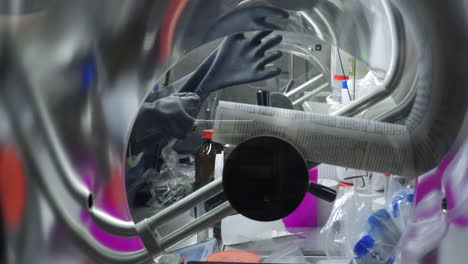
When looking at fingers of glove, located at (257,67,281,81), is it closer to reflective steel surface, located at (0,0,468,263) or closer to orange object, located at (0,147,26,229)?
reflective steel surface, located at (0,0,468,263)

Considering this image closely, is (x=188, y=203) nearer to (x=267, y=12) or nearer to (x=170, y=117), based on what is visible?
(x=170, y=117)

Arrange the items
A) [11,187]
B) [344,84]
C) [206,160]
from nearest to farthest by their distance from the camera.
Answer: [11,187], [206,160], [344,84]

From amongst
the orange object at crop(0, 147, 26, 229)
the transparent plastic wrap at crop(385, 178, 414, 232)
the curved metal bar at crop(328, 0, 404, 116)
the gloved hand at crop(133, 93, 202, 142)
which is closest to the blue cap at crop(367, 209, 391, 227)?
the transparent plastic wrap at crop(385, 178, 414, 232)

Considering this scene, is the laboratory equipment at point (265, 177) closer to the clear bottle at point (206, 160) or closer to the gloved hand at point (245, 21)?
the clear bottle at point (206, 160)

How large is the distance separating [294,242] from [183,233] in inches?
5.5

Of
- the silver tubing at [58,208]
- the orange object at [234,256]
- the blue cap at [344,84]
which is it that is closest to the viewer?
the silver tubing at [58,208]

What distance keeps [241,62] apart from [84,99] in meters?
0.18

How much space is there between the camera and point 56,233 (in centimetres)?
27

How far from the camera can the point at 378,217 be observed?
43cm

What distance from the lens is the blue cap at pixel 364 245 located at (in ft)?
1.33

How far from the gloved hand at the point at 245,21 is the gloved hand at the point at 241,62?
13 millimetres

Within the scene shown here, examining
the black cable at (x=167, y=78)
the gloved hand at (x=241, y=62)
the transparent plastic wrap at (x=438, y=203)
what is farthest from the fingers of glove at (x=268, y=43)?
the transparent plastic wrap at (x=438, y=203)

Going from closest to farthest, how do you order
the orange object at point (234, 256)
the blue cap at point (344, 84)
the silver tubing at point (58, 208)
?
the silver tubing at point (58, 208) → the orange object at point (234, 256) → the blue cap at point (344, 84)

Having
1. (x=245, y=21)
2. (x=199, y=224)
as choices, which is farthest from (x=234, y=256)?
(x=245, y=21)
